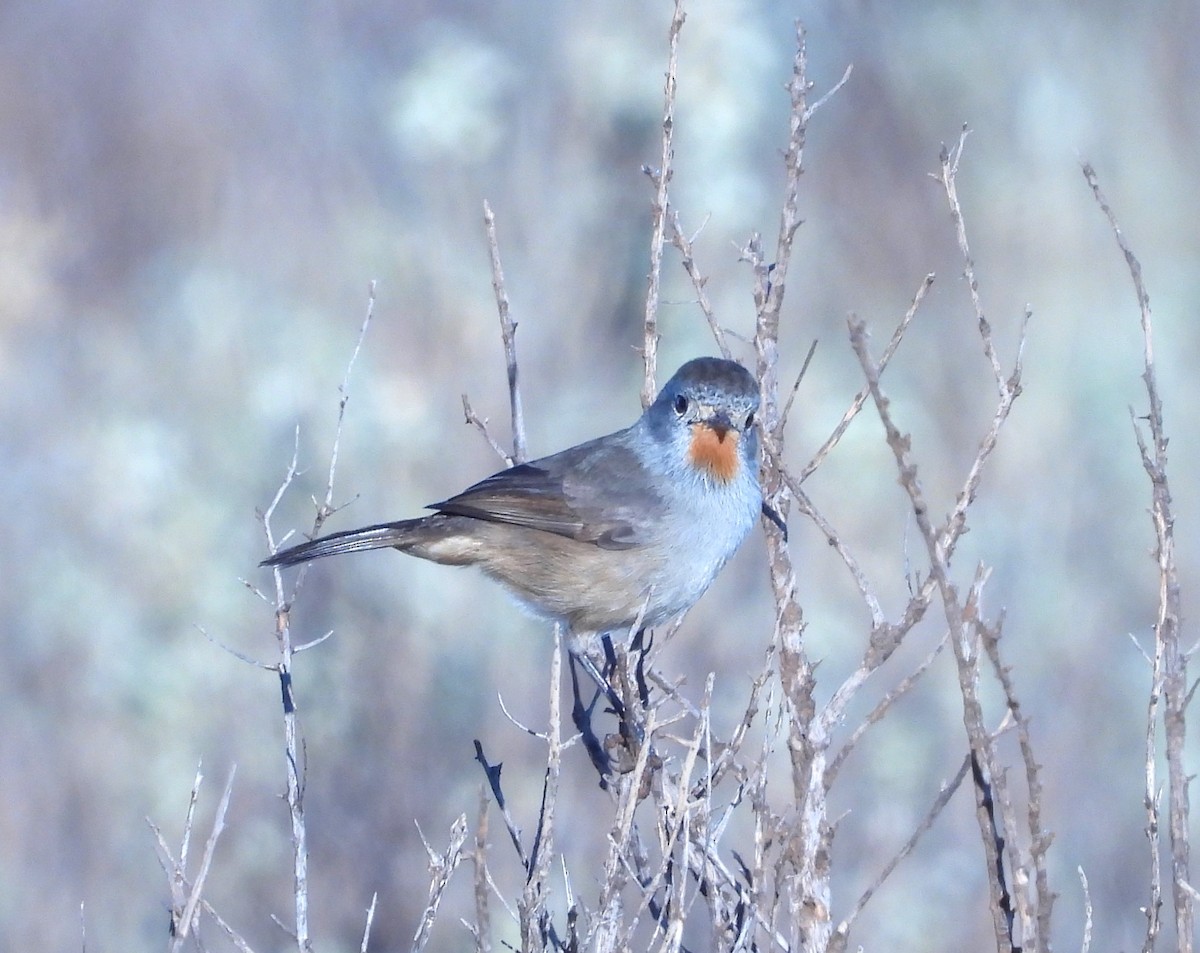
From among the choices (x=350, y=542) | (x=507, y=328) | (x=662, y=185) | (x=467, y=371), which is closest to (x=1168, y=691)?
(x=662, y=185)

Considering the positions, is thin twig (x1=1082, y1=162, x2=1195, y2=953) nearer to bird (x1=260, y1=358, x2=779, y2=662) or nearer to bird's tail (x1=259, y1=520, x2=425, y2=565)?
bird (x1=260, y1=358, x2=779, y2=662)

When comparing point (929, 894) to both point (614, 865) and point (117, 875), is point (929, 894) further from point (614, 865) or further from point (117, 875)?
A: point (614, 865)

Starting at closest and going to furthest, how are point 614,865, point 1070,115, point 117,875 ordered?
point 614,865
point 117,875
point 1070,115

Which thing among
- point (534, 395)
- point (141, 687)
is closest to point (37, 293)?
point (141, 687)

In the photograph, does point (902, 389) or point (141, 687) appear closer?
point (141, 687)

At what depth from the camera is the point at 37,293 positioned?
24.8 ft

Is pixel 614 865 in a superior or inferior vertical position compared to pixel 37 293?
inferior

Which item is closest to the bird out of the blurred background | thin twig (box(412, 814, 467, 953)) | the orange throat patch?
the orange throat patch

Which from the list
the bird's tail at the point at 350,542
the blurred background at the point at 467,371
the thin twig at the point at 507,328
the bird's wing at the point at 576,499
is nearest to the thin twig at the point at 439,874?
the bird's tail at the point at 350,542

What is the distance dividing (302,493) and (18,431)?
1757mm

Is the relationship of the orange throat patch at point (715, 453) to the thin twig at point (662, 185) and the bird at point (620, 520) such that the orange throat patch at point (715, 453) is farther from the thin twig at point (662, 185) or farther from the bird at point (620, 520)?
the thin twig at point (662, 185)

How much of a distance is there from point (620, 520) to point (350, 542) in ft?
3.02

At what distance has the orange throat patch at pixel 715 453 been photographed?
4406 mm

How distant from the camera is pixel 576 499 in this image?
15.7ft
